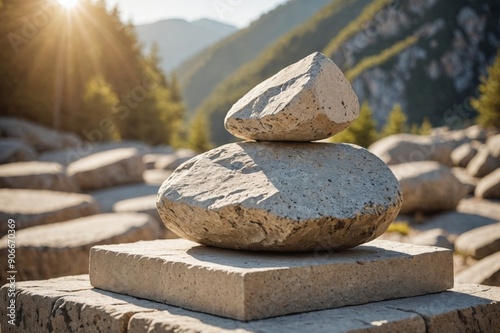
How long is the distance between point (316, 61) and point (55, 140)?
15838 millimetres

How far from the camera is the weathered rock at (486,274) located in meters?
6.29

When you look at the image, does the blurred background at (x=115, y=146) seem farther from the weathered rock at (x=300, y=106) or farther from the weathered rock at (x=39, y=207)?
the weathered rock at (x=300, y=106)

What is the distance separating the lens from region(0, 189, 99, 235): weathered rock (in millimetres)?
8516

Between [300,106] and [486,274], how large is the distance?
383 centimetres

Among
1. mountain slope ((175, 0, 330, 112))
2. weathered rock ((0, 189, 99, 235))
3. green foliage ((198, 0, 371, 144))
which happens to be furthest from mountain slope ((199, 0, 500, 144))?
weathered rock ((0, 189, 99, 235))

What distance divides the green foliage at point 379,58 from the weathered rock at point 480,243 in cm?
7091

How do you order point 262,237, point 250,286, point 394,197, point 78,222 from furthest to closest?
point 78,222
point 394,197
point 262,237
point 250,286

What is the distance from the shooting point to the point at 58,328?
372cm

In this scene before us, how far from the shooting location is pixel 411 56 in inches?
3123

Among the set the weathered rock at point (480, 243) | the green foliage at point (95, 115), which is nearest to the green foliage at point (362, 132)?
the green foliage at point (95, 115)

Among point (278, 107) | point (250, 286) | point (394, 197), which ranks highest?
point (278, 107)

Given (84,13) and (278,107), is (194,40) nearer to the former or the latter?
(84,13)

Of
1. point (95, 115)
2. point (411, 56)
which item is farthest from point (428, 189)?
point (411, 56)

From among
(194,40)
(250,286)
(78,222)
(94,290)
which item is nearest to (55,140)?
(78,222)
